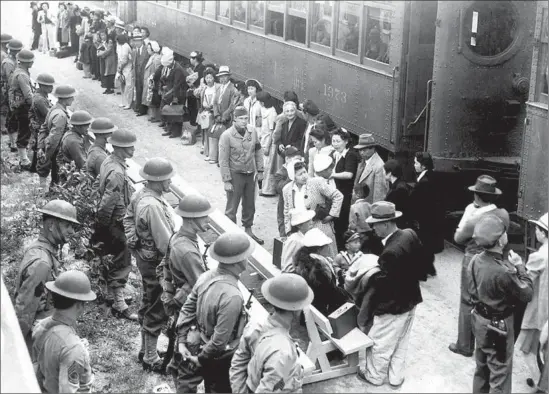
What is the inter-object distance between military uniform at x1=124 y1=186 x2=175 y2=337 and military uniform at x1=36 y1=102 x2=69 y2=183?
3421 mm

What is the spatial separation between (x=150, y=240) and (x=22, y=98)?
6.45 meters

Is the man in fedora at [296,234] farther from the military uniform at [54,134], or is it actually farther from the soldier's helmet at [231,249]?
the military uniform at [54,134]

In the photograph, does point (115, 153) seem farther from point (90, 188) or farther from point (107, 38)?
point (107, 38)

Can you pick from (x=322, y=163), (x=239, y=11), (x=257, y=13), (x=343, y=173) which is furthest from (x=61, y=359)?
(x=239, y=11)

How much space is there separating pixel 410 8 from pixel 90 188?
448cm

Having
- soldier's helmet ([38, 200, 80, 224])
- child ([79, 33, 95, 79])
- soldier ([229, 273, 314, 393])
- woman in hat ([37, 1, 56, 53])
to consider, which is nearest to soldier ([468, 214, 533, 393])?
soldier ([229, 273, 314, 393])

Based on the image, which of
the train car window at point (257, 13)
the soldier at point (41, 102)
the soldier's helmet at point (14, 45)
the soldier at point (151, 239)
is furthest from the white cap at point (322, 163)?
the soldier's helmet at point (14, 45)

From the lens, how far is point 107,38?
58.9 feet

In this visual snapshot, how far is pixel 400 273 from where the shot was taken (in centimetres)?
632

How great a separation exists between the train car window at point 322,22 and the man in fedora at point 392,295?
18.7ft

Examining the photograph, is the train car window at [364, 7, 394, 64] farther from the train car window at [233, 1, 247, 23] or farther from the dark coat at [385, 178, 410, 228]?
the train car window at [233, 1, 247, 23]

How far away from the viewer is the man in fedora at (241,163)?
948cm

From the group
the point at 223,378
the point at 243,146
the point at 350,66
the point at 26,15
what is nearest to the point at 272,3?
the point at 350,66

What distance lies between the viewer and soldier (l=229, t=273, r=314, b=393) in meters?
4.67
